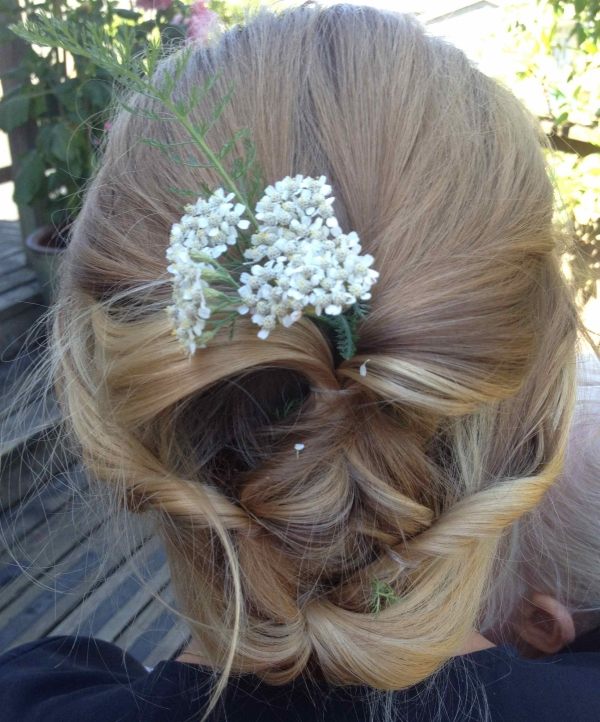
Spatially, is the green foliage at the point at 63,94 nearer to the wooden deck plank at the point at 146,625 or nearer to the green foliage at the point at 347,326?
the wooden deck plank at the point at 146,625

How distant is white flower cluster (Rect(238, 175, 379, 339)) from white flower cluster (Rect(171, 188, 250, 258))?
2cm

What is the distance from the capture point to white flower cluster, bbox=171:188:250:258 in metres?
0.58

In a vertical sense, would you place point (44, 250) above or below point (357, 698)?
below

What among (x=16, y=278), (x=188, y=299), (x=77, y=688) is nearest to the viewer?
(x=188, y=299)

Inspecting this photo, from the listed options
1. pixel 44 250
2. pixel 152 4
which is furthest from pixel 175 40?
pixel 44 250

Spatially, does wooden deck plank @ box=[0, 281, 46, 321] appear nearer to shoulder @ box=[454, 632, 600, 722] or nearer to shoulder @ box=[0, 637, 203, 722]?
shoulder @ box=[0, 637, 203, 722]

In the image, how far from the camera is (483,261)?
64cm

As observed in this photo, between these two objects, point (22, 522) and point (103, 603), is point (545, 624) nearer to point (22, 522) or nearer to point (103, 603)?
point (103, 603)

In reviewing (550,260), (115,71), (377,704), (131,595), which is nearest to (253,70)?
(115,71)

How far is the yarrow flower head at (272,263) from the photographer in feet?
1.82

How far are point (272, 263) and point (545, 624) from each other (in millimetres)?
662

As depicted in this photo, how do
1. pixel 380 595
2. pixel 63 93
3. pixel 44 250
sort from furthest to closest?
pixel 44 250, pixel 63 93, pixel 380 595

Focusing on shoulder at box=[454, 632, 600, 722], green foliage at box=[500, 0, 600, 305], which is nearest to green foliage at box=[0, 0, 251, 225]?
green foliage at box=[500, 0, 600, 305]

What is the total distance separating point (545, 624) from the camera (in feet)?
3.08
